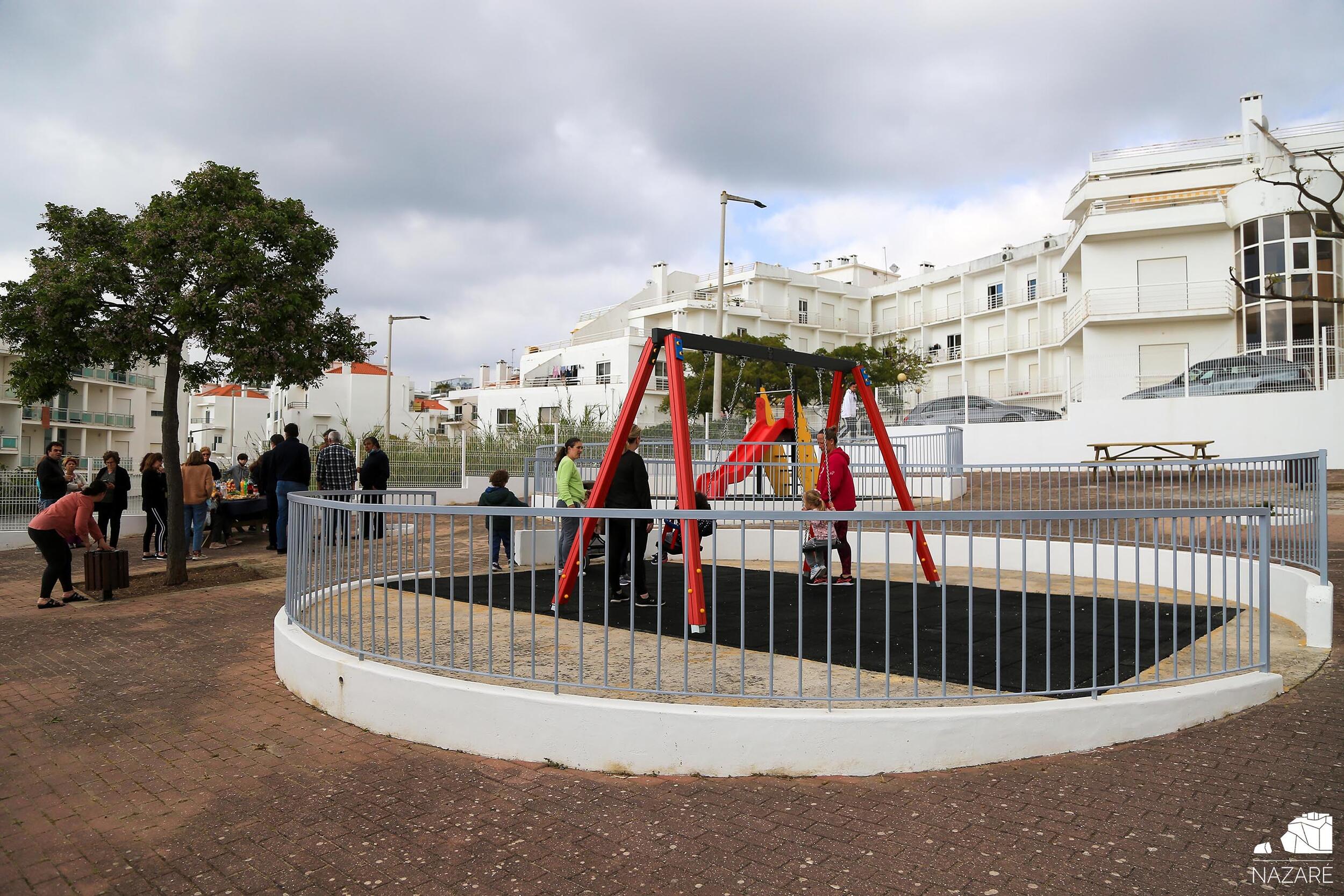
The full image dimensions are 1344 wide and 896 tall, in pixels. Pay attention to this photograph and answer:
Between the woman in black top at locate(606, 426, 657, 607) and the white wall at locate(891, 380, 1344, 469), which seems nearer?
the woman in black top at locate(606, 426, 657, 607)

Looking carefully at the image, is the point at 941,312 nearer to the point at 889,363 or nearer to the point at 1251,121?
the point at 889,363

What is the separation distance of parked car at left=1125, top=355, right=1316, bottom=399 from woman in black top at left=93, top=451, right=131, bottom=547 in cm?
2473

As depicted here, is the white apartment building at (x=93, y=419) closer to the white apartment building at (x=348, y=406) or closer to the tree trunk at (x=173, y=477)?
the white apartment building at (x=348, y=406)

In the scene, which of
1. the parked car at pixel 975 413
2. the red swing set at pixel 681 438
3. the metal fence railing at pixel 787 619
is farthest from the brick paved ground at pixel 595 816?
the parked car at pixel 975 413

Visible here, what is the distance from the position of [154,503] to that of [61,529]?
16.2 feet

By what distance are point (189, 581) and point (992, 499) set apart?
10648mm

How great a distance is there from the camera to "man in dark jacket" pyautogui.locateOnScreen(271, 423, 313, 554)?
12.5 m

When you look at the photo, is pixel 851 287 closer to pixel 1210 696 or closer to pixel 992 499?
pixel 992 499

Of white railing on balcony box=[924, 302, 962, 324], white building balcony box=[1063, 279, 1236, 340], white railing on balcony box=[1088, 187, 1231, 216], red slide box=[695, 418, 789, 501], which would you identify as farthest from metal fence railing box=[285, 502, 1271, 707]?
white railing on balcony box=[924, 302, 962, 324]

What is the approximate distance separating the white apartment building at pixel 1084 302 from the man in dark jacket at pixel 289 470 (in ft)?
33.5

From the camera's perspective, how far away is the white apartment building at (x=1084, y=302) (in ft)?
99.7

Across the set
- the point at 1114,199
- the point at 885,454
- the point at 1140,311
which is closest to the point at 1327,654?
the point at 885,454

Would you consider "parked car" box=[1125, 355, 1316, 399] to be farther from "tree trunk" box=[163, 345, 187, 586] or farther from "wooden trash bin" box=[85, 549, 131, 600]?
"wooden trash bin" box=[85, 549, 131, 600]

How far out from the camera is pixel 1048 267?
50.1 m
